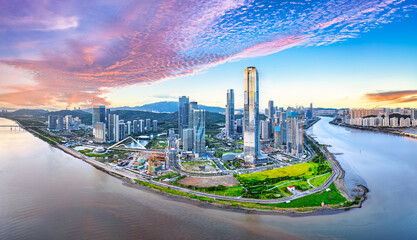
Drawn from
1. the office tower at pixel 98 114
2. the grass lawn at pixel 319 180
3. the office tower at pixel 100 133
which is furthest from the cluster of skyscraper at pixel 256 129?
the office tower at pixel 98 114

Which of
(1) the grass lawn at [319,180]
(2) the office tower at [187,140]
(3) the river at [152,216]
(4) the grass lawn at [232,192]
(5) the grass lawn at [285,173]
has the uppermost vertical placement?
(2) the office tower at [187,140]

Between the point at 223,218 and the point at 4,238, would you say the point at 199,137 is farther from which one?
→ the point at 4,238

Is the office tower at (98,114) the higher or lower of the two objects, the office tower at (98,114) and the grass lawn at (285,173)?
the higher

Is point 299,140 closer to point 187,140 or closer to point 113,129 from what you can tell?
point 187,140

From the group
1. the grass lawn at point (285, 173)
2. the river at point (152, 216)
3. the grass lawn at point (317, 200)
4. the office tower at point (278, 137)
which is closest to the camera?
the river at point (152, 216)

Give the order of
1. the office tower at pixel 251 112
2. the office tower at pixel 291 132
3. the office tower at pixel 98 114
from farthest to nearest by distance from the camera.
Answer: the office tower at pixel 98 114 → the office tower at pixel 291 132 → the office tower at pixel 251 112

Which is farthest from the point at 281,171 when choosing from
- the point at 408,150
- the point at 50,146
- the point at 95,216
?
the point at 50,146

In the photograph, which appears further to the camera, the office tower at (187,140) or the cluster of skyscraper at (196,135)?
the office tower at (187,140)

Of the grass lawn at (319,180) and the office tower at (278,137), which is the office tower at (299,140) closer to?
the office tower at (278,137)
